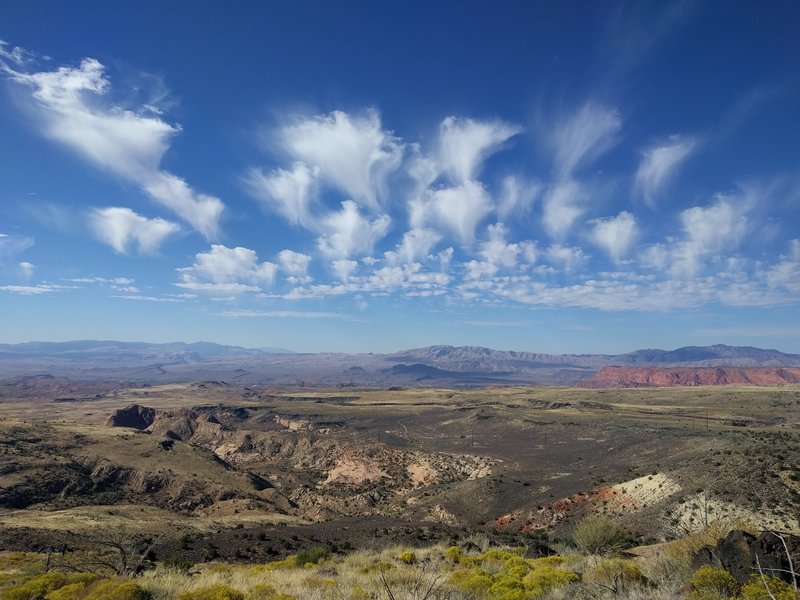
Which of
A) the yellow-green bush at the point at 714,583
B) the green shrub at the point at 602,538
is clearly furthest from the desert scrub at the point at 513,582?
the green shrub at the point at 602,538

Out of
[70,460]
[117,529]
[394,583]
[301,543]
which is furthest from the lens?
[70,460]

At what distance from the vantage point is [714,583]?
920 centimetres

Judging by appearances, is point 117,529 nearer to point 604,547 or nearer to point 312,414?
point 604,547

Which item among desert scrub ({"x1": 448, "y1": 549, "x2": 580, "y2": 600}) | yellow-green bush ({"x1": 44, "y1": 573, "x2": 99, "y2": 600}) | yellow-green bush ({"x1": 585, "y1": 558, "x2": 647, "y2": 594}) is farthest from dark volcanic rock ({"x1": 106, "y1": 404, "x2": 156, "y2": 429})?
yellow-green bush ({"x1": 585, "y1": 558, "x2": 647, "y2": 594})

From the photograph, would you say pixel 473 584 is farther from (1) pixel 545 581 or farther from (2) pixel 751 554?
(2) pixel 751 554

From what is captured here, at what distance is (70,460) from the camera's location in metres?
44.5

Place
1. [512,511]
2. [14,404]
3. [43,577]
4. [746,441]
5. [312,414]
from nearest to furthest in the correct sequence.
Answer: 1. [43,577]
2. [512,511]
3. [746,441]
4. [312,414]
5. [14,404]

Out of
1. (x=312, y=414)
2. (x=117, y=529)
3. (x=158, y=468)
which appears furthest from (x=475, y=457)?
(x=312, y=414)

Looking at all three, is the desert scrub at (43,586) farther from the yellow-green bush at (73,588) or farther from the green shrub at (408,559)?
the green shrub at (408,559)

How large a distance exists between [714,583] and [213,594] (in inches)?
416

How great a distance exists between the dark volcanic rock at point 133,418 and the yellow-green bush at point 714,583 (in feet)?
328

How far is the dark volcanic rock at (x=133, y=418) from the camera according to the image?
89.5 metres

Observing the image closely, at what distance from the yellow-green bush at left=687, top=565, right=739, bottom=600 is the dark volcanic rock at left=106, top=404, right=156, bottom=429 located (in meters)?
100

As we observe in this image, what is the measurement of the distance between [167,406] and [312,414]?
52826 millimetres
